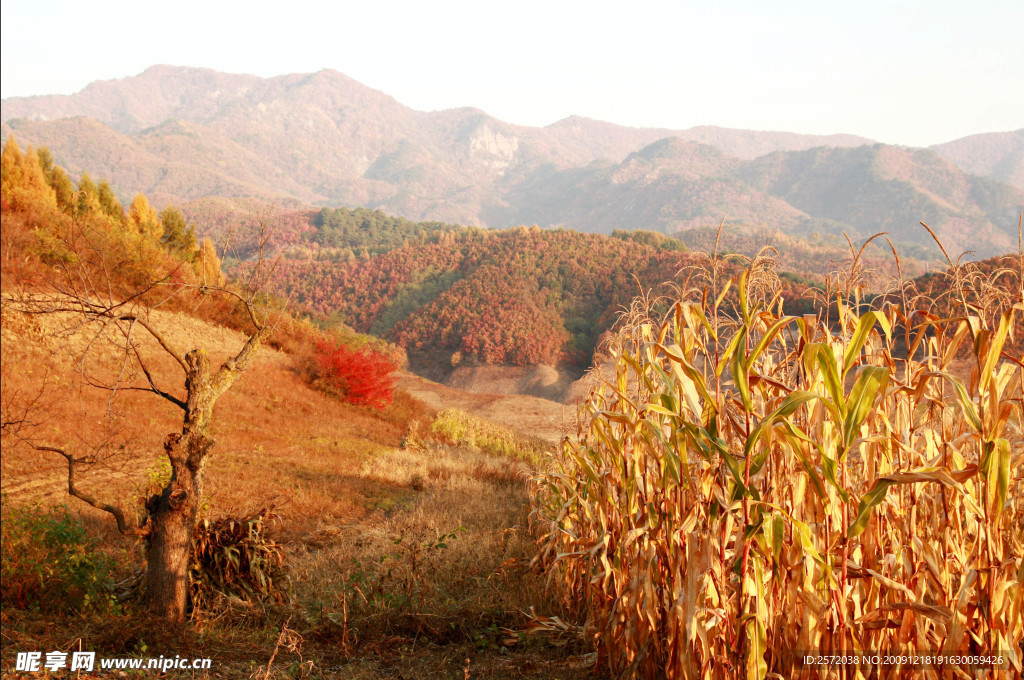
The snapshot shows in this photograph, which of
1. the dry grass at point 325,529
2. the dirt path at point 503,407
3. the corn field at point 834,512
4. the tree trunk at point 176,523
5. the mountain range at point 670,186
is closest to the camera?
the corn field at point 834,512

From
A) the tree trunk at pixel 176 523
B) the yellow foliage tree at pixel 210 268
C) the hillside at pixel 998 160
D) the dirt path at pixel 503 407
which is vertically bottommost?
the dirt path at pixel 503 407

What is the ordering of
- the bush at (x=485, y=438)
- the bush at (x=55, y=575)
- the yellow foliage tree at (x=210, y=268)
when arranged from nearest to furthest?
the bush at (x=55, y=575)
the bush at (x=485, y=438)
the yellow foliage tree at (x=210, y=268)

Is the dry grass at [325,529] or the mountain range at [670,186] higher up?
the mountain range at [670,186]

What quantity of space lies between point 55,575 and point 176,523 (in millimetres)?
1181

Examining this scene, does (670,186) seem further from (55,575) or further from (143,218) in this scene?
(55,575)

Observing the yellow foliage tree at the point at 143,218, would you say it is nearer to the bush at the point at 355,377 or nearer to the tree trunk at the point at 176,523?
the bush at the point at 355,377

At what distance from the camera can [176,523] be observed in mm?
3555

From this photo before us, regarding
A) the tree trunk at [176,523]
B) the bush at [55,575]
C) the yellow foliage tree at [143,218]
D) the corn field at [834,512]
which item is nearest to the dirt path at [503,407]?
the yellow foliage tree at [143,218]

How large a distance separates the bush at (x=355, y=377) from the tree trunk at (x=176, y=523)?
11.4 metres

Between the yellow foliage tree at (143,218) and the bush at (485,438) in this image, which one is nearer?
the bush at (485,438)

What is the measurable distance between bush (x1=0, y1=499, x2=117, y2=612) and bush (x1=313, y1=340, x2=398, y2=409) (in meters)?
10.9

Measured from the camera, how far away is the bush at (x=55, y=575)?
3818mm

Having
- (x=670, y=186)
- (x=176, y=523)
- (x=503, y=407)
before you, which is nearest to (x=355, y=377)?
(x=503, y=407)

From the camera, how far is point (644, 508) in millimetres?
2668
